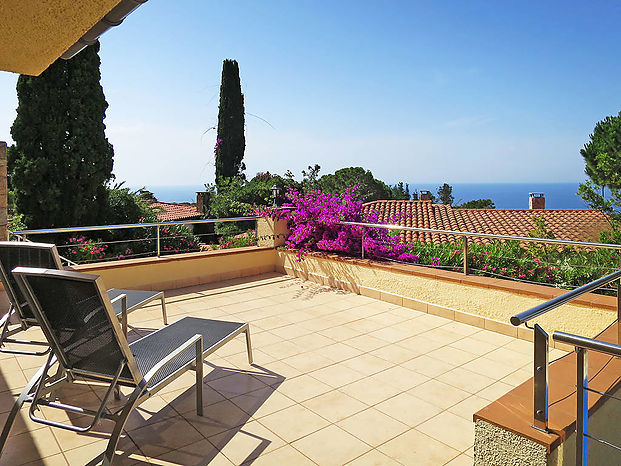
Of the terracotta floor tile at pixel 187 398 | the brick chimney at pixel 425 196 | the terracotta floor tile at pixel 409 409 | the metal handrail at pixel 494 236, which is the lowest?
the terracotta floor tile at pixel 409 409

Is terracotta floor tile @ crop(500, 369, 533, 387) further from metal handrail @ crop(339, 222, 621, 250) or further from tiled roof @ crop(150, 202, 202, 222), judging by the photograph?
tiled roof @ crop(150, 202, 202, 222)

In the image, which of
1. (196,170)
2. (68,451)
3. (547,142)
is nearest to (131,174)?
(196,170)

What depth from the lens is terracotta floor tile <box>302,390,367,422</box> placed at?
308cm

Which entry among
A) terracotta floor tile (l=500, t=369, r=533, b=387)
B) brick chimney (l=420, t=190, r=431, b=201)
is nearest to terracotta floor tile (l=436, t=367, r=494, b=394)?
terracotta floor tile (l=500, t=369, r=533, b=387)

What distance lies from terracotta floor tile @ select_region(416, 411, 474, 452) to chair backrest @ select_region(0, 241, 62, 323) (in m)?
2.98

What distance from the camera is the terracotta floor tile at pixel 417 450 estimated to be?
256 centimetres

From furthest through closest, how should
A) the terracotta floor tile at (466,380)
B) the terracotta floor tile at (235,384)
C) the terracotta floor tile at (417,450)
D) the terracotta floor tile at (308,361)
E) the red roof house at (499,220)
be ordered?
the red roof house at (499,220), the terracotta floor tile at (308,361), the terracotta floor tile at (466,380), the terracotta floor tile at (235,384), the terracotta floor tile at (417,450)

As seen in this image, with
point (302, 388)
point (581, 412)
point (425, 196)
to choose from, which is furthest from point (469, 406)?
point (425, 196)

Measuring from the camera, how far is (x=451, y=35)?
77.8 ft

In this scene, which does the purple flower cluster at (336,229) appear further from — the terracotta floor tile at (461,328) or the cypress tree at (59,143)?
the cypress tree at (59,143)

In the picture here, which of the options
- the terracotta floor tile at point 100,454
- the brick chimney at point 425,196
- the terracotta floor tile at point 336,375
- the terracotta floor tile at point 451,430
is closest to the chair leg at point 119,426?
the terracotta floor tile at point 100,454

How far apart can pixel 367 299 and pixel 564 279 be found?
7.71ft

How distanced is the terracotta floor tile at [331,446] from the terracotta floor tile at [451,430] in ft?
1.55

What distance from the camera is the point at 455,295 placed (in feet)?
17.0
